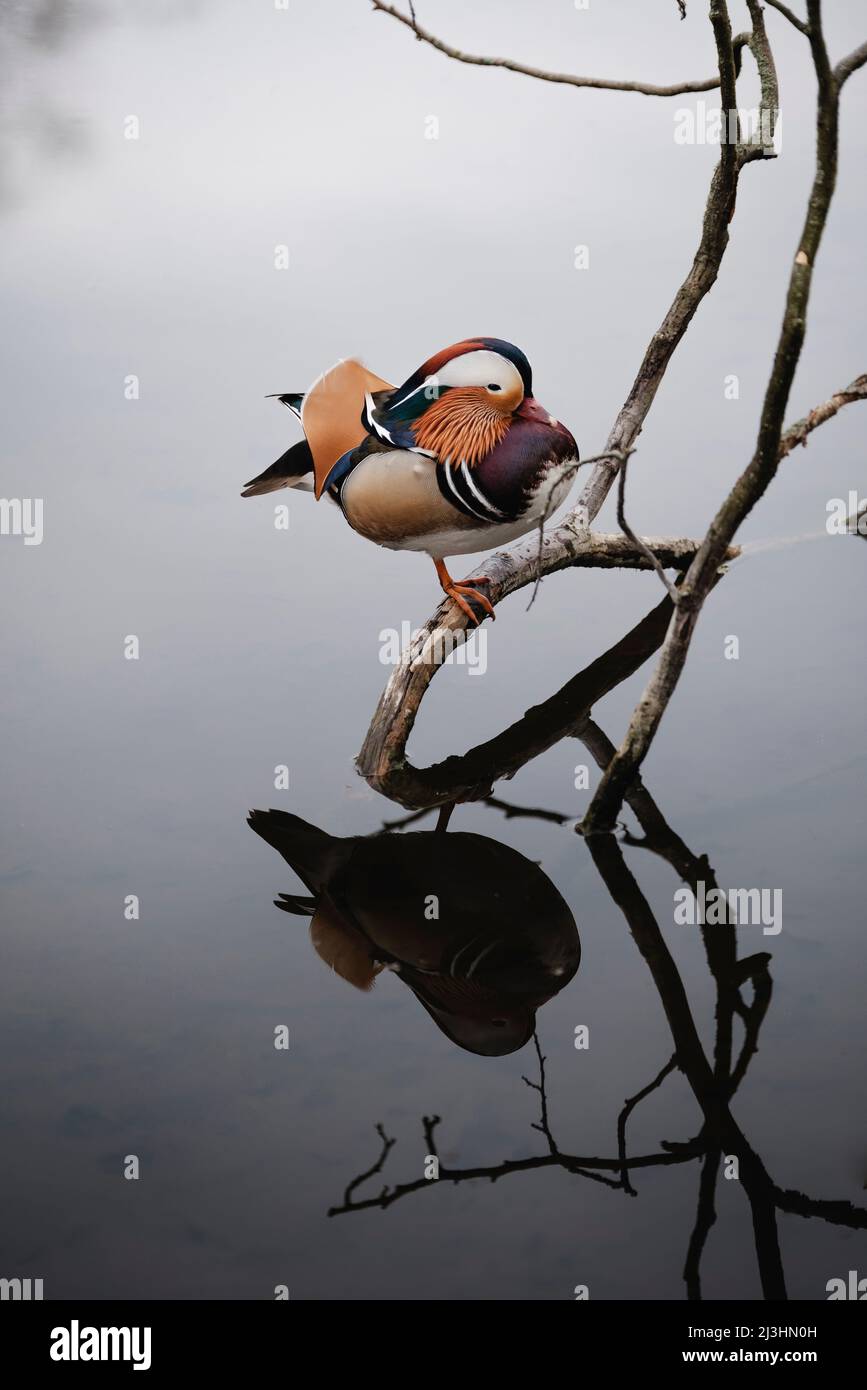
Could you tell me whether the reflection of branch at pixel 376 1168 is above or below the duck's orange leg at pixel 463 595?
below

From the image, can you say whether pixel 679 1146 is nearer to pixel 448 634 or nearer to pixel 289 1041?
pixel 289 1041

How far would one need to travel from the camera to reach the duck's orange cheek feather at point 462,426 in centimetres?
446

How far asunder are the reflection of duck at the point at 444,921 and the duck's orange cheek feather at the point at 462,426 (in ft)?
3.96

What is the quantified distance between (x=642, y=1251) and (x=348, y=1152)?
28.2 inches

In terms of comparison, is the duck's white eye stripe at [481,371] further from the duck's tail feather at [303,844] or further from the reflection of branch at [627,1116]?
the reflection of branch at [627,1116]

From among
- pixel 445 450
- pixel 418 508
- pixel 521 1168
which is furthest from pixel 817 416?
pixel 521 1168

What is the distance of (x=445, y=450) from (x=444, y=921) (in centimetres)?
143

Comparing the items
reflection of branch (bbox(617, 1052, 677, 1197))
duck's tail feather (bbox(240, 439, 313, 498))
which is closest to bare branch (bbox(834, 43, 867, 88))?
duck's tail feather (bbox(240, 439, 313, 498))

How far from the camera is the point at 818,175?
3566 mm

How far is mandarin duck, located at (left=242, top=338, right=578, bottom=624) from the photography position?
4.46m

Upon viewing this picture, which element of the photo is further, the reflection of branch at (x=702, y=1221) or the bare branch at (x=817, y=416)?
the bare branch at (x=817, y=416)

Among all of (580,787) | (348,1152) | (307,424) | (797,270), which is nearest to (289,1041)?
(348,1152)

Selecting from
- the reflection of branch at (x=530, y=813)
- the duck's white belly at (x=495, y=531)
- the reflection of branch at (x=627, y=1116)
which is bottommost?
the reflection of branch at (x=627, y=1116)

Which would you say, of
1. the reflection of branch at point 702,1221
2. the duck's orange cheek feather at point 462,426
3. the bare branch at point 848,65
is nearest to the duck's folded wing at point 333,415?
the duck's orange cheek feather at point 462,426
